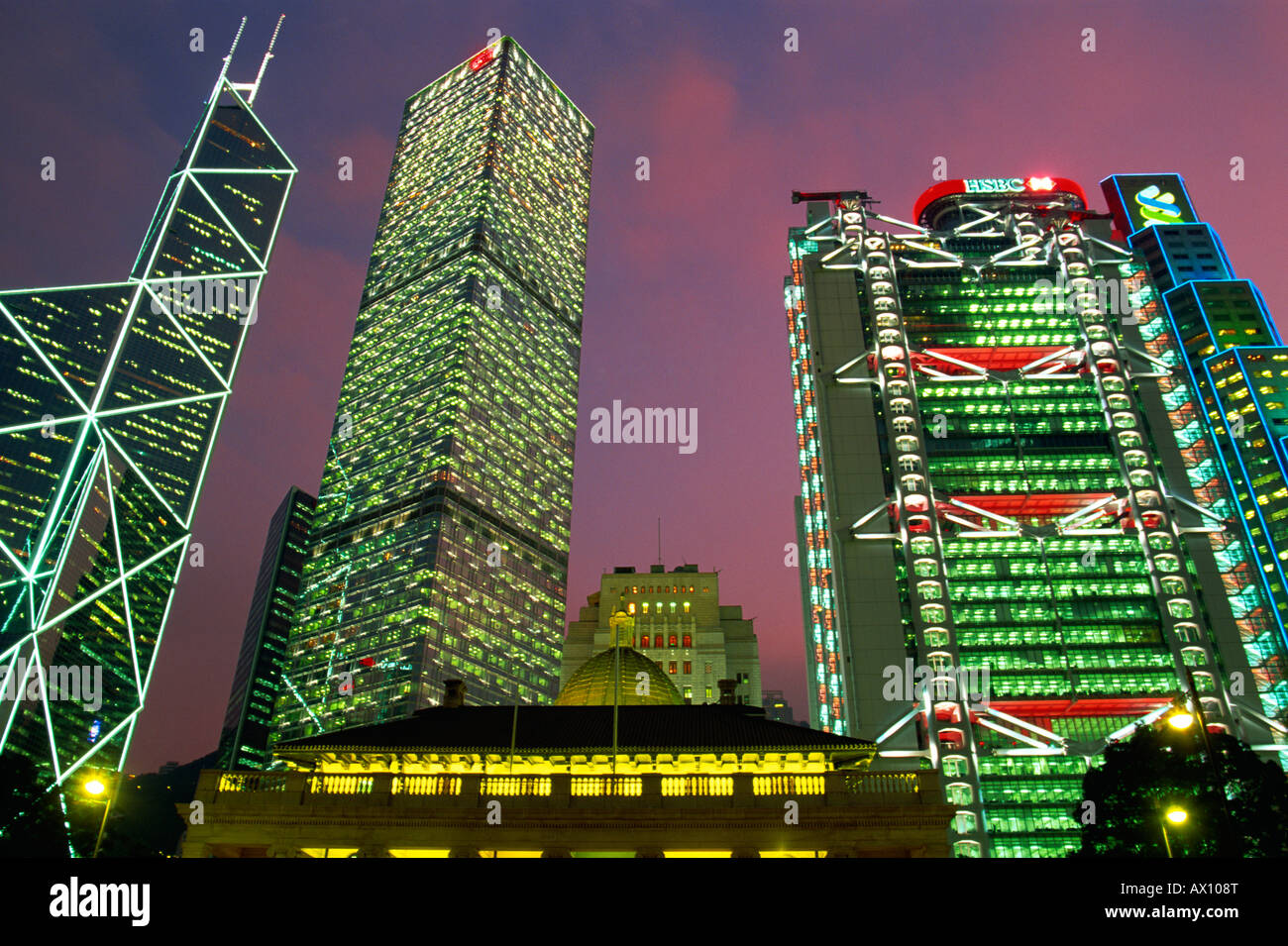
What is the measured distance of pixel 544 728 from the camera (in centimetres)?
4503

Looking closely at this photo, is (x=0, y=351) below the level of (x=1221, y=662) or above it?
above

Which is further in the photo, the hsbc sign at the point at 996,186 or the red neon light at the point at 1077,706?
the hsbc sign at the point at 996,186

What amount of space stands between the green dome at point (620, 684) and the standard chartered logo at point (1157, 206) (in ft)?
610

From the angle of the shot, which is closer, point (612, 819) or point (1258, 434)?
point (612, 819)

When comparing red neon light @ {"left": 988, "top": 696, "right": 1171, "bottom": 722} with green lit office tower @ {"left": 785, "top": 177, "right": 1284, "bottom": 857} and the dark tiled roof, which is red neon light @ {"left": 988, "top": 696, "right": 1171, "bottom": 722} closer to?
green lit office tower @ {"left": 785, "top": 177, "right": 1284, "bottom": 857}

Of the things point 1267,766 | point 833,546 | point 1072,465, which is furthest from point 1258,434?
point 1267,766

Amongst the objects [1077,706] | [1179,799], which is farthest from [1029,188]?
[1179,799]

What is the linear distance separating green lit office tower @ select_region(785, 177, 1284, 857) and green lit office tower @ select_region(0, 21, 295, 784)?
13342 cm

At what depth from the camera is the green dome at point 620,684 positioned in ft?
191

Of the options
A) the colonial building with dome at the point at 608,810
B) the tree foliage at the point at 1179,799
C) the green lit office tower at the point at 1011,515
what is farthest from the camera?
the green lit office tower at the point at 1011,515

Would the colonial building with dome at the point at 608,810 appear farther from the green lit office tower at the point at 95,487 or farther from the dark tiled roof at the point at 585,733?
the green lit office tower at the point at 95,487

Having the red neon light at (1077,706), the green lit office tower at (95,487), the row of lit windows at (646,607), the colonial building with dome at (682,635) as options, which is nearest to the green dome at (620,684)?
the red neon light at (1077,706)

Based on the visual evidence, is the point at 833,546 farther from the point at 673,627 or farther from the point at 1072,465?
the point at 673,627
